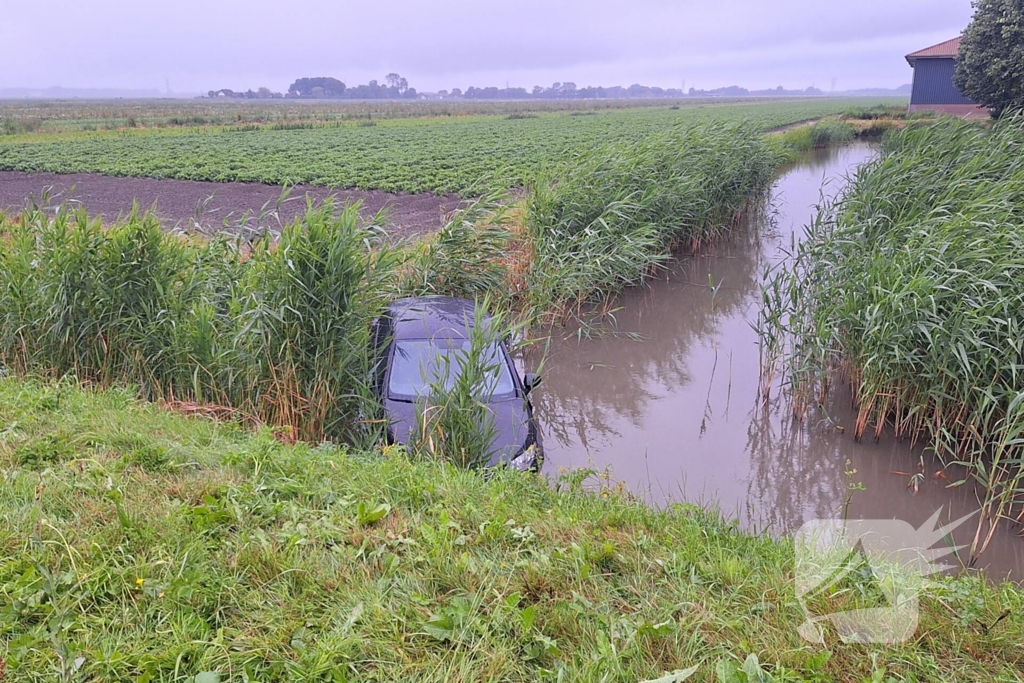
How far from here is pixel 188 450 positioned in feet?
15.4

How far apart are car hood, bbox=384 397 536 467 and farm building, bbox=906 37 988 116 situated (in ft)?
139

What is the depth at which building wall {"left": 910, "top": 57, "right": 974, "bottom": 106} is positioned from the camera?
39375mm

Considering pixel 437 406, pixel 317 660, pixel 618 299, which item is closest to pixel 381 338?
pixel 437 406

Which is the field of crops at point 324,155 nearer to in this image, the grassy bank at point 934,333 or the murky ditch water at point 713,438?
the murky ditch water at point 713,438

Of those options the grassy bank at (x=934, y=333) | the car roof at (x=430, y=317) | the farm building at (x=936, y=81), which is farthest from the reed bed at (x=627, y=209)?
the farm building at (x=936, y=81)

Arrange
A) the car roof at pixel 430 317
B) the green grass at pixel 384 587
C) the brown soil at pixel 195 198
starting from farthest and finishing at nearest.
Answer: the brown soil at pixel 195 198 → the car roof at pixel 430 317 → the green grass at pixel 384 587

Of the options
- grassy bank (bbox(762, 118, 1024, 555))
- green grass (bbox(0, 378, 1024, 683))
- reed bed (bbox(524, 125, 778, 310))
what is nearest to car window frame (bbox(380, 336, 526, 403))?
green grass (bbox(0, 378, 1024, 683))

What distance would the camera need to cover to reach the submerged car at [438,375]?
586 cm

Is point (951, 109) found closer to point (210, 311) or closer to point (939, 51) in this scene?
point (939, 51)

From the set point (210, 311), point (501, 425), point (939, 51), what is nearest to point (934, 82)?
point (939, 51)

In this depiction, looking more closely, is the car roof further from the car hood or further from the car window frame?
the car hood

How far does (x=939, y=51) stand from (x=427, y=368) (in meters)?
44.6

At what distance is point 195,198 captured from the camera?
20.2 meters

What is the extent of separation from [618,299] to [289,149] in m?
24.6
